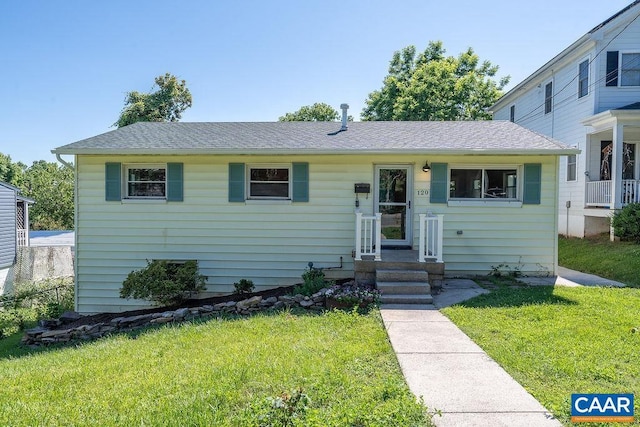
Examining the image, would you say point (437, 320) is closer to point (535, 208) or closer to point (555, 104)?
point (535, 208)

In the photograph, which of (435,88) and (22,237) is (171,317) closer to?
(22,237)

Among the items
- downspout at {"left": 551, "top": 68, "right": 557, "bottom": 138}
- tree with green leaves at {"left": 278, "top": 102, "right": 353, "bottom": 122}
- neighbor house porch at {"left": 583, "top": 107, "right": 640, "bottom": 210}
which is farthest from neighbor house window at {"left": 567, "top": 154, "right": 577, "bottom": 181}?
tree with green leaves at {"left": 278, "top": 102, "right": 353, "bottom": 122}

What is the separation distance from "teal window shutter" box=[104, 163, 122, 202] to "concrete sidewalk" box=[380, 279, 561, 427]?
6457 millimetres

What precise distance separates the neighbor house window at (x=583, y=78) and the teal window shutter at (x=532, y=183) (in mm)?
6494

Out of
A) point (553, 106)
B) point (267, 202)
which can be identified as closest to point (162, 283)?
point (267, 202)

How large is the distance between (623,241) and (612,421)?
9.96 m

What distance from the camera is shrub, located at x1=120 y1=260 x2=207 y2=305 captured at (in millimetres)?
7516

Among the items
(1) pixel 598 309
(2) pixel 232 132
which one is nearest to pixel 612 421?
(1) pixel 598 309

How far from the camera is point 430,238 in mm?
8062

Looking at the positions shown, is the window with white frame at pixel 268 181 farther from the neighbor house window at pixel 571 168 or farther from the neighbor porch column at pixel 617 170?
the neighbor house window at pixel 571 168

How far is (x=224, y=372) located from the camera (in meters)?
3.58

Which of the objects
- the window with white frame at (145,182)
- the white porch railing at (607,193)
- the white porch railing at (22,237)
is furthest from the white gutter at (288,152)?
the white porch railing at (22,237)

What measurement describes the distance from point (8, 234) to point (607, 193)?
23.1 m

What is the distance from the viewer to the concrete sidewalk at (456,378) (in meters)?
2.79
